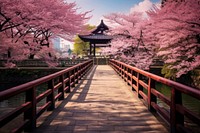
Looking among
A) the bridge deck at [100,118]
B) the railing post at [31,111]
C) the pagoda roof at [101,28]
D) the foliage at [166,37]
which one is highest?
the pagoda roof at [101,28]

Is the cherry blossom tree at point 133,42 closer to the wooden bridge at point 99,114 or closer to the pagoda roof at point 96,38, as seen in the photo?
the pagoda roof at point 96,38

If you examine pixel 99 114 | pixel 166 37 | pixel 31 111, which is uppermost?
pixel 166 37

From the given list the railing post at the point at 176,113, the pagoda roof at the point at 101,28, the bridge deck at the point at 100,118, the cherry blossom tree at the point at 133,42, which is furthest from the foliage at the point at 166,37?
the pagoda roof at the point at 101,28

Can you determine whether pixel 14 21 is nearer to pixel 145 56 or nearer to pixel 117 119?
pixel 117 119

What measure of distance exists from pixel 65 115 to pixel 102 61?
34.6 metres

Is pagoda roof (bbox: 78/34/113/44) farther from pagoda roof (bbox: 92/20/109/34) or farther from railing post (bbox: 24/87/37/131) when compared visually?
railing post (bbox: 24/87/37/131)

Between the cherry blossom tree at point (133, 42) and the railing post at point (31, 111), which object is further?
the cherry blossom tree at point (133, 42)

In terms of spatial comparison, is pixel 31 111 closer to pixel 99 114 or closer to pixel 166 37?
pixel 99 114

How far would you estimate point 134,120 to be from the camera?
479 centimetres

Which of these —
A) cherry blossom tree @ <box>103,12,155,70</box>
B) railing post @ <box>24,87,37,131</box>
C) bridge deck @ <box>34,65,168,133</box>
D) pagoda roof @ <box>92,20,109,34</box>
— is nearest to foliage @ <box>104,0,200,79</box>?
cherry blossom tree @ <box>103,12,155,70</box>

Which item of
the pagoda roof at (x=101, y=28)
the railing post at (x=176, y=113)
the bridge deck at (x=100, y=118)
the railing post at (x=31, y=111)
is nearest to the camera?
the railing post at (x=176, y=113)

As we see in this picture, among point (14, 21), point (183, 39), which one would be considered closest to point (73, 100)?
point (14, 21)

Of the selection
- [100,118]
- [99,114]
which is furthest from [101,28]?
[100,118]

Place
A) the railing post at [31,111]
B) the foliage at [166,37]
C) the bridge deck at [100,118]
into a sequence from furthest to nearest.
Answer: the foliage at [166,37]
the bridge deck at [100,118]
the railing post at [31,111]
